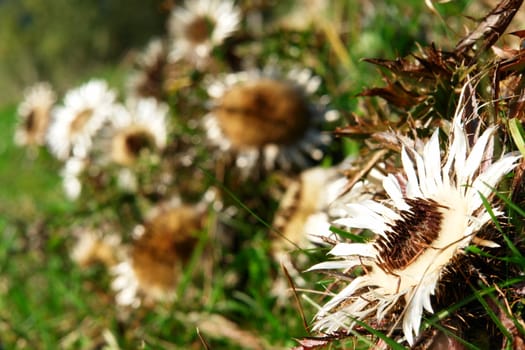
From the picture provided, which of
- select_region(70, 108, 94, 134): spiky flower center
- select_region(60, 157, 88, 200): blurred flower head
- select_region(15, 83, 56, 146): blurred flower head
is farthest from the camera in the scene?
select_region(15, 83, 56, 146): blurred flower head

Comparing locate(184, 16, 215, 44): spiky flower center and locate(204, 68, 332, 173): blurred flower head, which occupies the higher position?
locate(184, 16, 215, 44): spiky flower center

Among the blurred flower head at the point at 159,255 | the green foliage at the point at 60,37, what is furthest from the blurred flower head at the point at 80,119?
the green foliage at the point at 60,37

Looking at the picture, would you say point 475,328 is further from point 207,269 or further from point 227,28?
point 227,28

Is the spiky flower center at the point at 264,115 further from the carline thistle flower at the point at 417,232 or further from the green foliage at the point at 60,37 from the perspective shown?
the green foliage at the point at 60,37

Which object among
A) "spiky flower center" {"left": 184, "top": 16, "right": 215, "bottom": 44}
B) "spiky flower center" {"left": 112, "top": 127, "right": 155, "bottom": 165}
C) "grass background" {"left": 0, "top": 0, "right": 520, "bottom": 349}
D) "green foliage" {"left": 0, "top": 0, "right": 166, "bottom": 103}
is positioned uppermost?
"green foliage" {"left": 0, "top": 0, "right": 166, "bottom": 103}

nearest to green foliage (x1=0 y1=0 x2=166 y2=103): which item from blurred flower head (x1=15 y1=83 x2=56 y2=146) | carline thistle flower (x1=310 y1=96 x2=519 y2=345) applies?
blurred flower head (x1=15 y1=83 x2=56 y2=146)

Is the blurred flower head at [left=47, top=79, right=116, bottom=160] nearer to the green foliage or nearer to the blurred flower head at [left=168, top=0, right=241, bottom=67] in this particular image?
the blurred flower head at [left=168, top=0, right=241, bottom=67]

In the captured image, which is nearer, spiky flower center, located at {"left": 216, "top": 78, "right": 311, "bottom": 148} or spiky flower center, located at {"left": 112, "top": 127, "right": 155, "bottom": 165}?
spiky flower center, located at {"left": 216, "top": 78, "right": 311, "bottom": 148}

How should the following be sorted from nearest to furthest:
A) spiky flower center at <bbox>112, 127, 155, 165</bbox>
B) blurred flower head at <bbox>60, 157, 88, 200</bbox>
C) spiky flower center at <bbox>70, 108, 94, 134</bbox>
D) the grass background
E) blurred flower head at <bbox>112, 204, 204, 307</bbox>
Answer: the grass background, blurred flower head at <bbox>112, 204, 204, 307</bbox>, spiky flower center at <bbox>112, 127, 155, 165</bbox>, blurred flower head at <bbox>60, 157, 88, 200</bbox>, spiky flower center at <bbox>70, 108, 94, 134</bbox>

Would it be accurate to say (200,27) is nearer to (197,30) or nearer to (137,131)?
(197,30)
